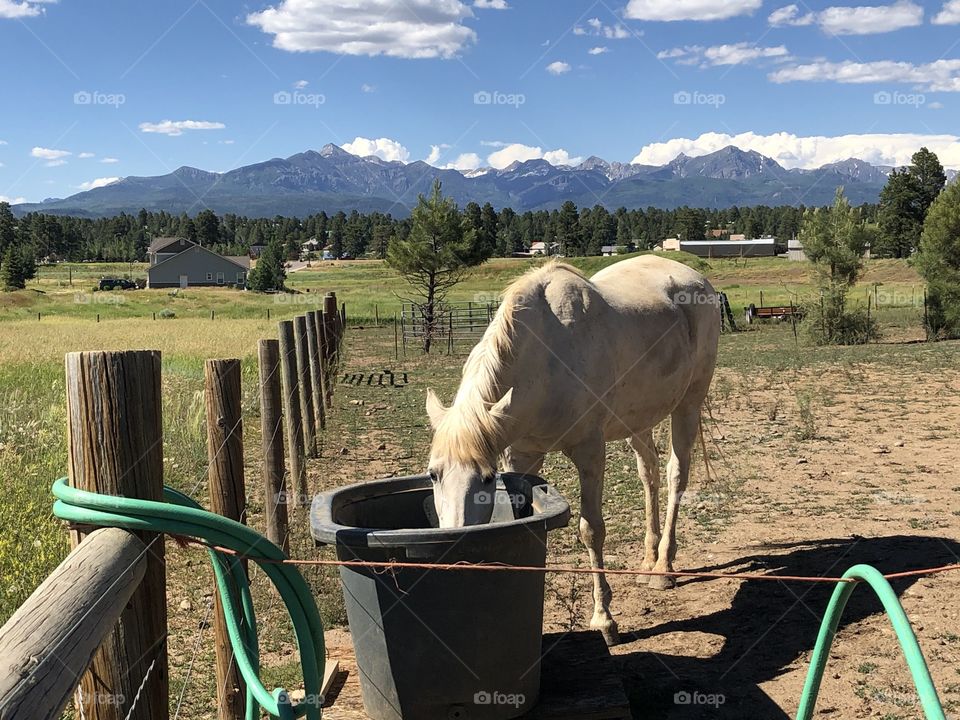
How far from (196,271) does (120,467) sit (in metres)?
90.5

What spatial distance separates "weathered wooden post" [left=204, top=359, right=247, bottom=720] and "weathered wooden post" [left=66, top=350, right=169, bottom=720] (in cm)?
133

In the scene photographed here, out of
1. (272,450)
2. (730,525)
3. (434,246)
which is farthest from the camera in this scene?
(434,246)

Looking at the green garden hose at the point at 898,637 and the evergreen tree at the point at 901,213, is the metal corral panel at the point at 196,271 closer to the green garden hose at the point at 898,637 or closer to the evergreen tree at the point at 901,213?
the evergreen tree at the point at 901,213

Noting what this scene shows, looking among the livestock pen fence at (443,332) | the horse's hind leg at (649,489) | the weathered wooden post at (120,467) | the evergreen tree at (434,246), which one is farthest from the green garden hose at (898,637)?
the evergreen tree at (434,246)

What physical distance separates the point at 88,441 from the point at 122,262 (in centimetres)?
13758

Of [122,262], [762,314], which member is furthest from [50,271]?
[762,314]

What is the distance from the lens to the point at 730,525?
7.23 meters

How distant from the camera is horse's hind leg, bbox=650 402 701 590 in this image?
20.1 feet

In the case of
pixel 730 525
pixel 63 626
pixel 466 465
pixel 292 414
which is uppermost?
pixel 63 626

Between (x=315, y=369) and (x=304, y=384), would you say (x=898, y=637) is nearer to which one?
(x=304, y=384)

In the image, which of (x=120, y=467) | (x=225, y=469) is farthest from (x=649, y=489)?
(x=120, y=467)

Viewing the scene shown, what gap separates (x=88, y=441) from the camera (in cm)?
205

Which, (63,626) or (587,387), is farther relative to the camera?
(587,387)

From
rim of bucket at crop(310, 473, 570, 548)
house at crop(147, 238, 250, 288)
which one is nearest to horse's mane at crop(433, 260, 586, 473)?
rim of bucket at crop(310, 473, 570, 548)
